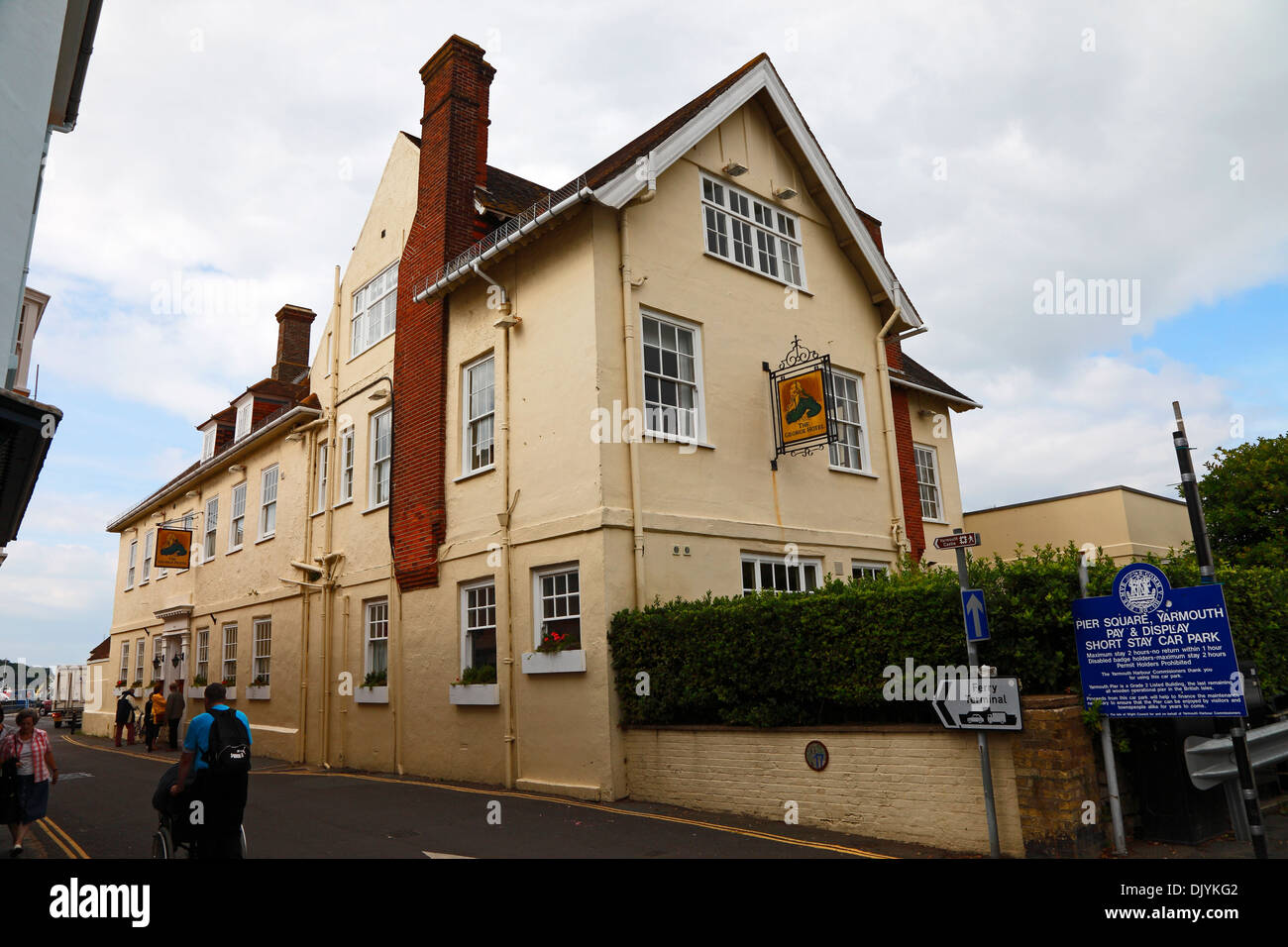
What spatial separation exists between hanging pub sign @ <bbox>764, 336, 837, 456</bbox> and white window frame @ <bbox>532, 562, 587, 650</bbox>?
4.05m

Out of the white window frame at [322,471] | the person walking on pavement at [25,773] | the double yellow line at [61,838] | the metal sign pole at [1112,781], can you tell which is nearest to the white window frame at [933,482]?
the metal sign pole at [1112,781]

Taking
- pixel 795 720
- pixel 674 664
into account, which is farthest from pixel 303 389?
pixel 795 720

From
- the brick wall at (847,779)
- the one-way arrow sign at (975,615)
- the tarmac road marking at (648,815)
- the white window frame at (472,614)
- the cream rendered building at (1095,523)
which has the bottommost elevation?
the tarmac road marking at (648,815)

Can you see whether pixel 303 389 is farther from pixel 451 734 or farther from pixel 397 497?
pixel 451 734

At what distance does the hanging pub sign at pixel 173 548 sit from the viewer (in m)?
24.0

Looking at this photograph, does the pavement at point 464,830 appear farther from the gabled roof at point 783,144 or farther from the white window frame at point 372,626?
the gabled roof at point 783,144

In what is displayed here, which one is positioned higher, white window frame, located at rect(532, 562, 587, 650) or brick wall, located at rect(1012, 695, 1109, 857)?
white window frame, located at rect(532, 562, 587, 650)

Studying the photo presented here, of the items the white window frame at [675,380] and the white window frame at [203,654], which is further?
the white window frame at [203,654]

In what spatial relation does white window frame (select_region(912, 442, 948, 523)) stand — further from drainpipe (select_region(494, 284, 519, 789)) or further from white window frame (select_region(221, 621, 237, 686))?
white window frame (select_region(221, 621, 237, 686))

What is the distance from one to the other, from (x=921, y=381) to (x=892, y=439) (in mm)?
4492

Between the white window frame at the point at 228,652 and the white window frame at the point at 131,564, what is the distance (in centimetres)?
1116

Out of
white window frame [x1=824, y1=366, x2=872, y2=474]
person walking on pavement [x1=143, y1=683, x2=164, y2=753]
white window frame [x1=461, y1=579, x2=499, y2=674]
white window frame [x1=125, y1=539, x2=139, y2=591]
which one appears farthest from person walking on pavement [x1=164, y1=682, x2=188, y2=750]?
white window frame [x1=824, y1=366, x2=872, y2=474]

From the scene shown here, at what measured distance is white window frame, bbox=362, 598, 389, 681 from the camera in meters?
16.4

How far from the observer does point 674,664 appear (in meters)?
10.8
